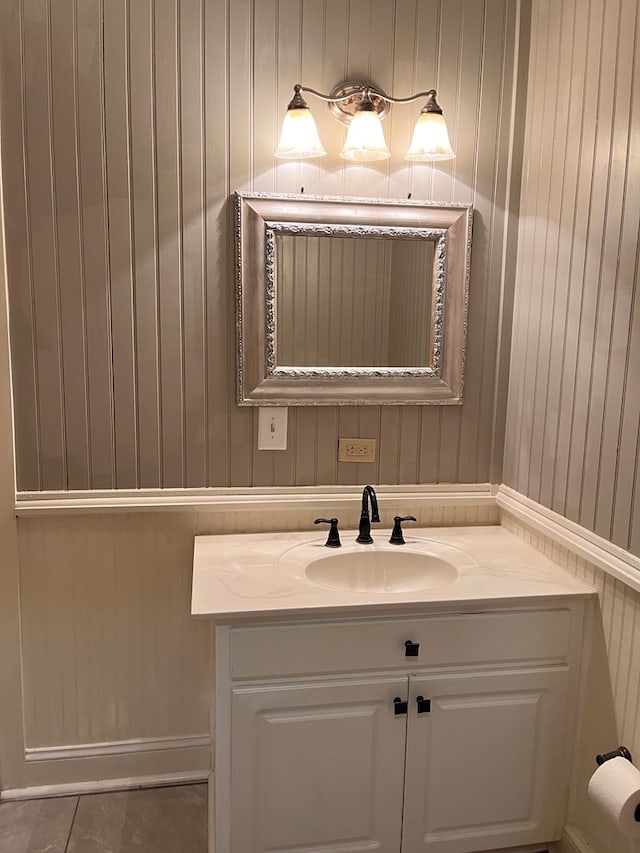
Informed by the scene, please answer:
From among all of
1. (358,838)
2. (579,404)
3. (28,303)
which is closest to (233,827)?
(358,838)

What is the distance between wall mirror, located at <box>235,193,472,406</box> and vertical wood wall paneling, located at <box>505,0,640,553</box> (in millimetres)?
230

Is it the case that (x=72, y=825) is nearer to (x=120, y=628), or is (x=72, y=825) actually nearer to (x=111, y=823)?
(x=111, y=823)

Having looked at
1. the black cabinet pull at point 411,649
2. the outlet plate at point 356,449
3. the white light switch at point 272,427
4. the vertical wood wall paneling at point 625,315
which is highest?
the vertical wood wall paneling at point 625,315

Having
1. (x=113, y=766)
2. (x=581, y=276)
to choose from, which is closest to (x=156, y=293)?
(x=581, y=276)

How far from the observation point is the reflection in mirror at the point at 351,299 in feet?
6.63

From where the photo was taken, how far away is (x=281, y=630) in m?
1.59

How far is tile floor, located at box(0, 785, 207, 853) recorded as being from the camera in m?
1.87

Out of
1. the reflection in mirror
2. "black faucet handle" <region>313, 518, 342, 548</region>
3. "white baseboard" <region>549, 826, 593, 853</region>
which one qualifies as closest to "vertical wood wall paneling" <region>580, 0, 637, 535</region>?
the reflection in mirror

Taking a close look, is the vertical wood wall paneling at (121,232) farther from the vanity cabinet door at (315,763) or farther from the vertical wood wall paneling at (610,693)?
the vertical wood wall paneling at (610,693)

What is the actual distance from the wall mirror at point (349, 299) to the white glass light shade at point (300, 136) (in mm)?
148

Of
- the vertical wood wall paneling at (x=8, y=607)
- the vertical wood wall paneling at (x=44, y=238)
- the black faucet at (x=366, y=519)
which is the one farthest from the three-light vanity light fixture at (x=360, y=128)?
the black faucet at (x=366, y=519)

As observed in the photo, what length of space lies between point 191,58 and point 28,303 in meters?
0.84

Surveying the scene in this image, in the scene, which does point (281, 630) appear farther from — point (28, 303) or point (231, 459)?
point (28, 303)

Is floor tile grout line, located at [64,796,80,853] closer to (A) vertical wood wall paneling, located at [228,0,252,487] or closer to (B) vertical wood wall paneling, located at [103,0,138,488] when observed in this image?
(B) vertical wood wall paneling, located at [103,0,138,488]
